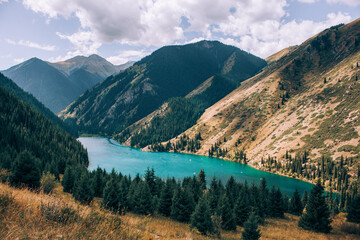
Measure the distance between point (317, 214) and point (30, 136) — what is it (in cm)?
14306

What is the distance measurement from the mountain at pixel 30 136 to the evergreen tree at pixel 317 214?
322 ft

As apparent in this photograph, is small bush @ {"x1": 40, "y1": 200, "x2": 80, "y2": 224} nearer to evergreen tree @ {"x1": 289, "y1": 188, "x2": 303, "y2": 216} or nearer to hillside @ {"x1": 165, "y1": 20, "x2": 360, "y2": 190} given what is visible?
evergreen tree @ {"x1": 289, "y1": 188, "x2": 303, "y2": 216}

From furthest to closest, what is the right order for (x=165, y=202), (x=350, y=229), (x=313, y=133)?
(x=313, y=133) → (x=165, y=202) → (x=350, y=229)

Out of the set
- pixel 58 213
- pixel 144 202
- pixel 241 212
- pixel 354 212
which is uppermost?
pixel 58 213

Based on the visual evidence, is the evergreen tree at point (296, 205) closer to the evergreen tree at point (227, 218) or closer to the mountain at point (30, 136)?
the evergreen tree at point (227, 218)

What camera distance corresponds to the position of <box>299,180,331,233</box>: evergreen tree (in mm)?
36219

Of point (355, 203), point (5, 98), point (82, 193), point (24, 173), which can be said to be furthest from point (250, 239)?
point (5, 98)

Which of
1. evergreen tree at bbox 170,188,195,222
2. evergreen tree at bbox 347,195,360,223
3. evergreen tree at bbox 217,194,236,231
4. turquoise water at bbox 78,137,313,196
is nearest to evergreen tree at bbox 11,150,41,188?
evergreen tree at bbox 170,188,195,222

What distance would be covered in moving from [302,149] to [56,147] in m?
167

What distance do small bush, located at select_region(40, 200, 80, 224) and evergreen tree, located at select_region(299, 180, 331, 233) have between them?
139 ft

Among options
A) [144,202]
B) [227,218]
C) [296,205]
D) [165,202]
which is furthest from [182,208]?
[296,205]

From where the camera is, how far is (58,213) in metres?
Result: 8.05

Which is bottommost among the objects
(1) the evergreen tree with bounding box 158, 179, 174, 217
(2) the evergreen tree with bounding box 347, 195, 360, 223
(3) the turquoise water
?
(3) the turquoise water

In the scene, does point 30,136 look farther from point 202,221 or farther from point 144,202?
point 202,221
